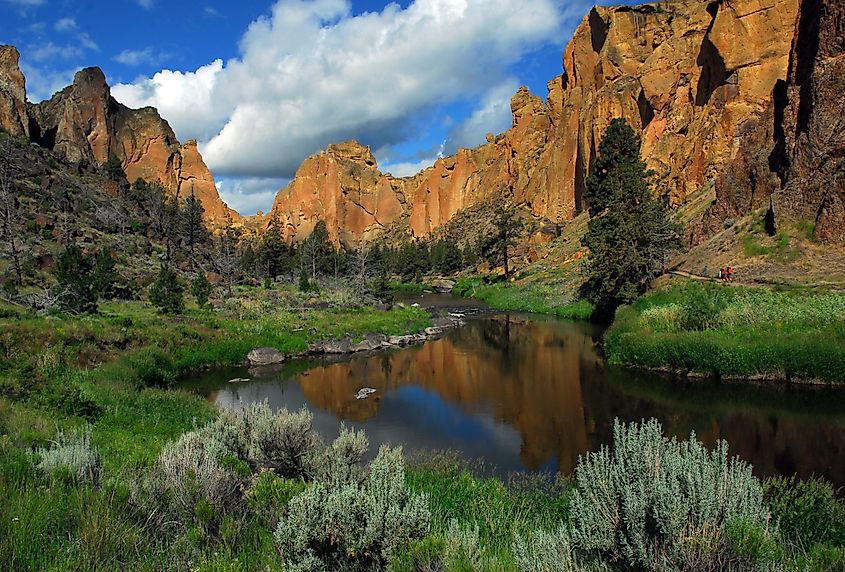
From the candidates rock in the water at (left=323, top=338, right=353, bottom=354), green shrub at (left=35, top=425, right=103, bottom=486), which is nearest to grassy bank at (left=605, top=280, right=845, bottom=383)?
rock in the water at (left=323, top=338, right=353, bottom=354)

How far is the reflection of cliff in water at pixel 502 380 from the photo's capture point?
1633 cm

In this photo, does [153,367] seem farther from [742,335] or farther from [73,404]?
[742,335]

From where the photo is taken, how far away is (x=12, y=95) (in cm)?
7200

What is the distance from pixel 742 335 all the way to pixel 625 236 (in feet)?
48.8

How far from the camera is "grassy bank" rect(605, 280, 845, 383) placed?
18391 millimetres

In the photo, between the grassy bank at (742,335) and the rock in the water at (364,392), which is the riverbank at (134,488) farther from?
the grassy bank at (742,335)

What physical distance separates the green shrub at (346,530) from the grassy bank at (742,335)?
18774 millimetres

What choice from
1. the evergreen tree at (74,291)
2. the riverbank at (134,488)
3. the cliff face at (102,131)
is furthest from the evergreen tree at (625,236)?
the cliff face at (102,131)

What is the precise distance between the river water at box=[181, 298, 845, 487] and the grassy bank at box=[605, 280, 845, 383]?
91 cm

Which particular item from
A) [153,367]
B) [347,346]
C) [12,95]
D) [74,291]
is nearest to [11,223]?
[74,291]

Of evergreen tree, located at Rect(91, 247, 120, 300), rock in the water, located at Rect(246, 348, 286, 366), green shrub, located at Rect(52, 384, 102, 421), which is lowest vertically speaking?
rock in the water, located at Rect(246, 348, 286, 366)

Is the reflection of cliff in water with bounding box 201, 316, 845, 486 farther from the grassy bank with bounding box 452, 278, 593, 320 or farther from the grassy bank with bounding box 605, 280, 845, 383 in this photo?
the grassy bank with bounding box 452, 278, 593, 320

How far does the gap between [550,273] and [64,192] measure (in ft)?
175

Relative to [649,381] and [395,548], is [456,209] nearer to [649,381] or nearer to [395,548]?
[649,381]
